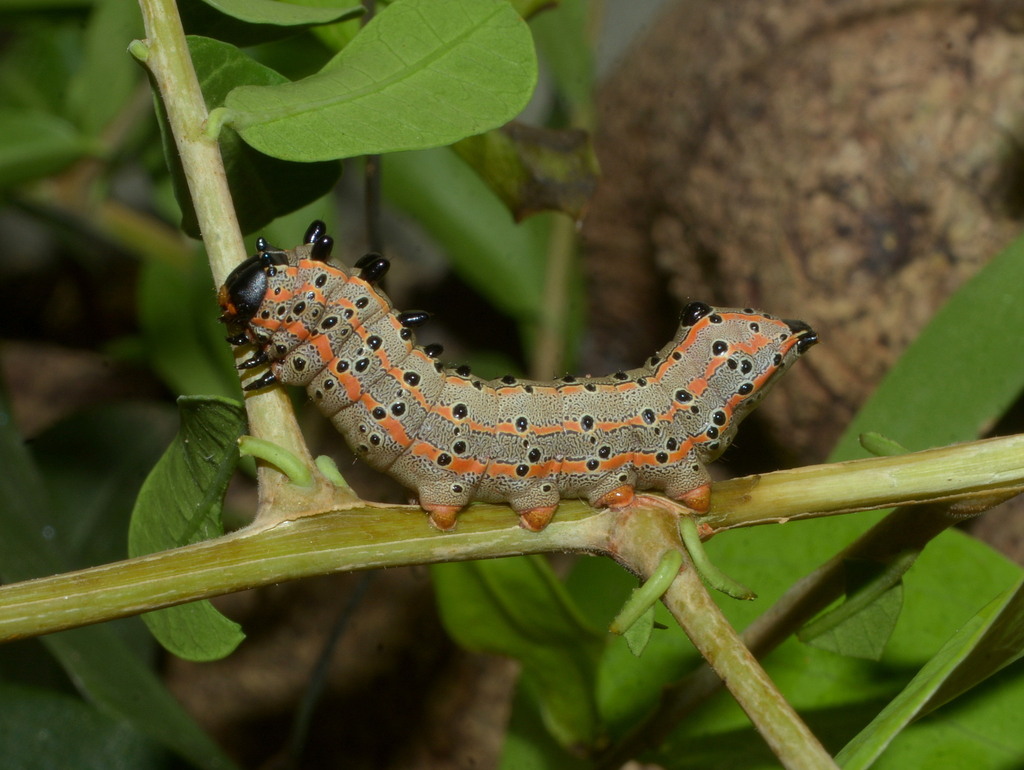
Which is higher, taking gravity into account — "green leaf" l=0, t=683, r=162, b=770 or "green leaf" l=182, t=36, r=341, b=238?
"green leaf" l=182, t=36, r=341, b=238

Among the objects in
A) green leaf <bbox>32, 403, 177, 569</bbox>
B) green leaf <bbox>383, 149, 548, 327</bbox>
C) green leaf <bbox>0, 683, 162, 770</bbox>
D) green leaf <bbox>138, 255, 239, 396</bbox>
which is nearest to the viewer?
green leaf <bbox>0, 683, 162, 770</bbox>

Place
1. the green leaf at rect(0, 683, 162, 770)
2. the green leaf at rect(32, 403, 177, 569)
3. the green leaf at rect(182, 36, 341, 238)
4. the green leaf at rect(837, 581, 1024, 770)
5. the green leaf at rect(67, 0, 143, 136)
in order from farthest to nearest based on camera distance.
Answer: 1. the green leaf at rect(67, 0, 143, 136)
2. the green leaf at rect(32, 403, 177, 569)
3. the green leaf at rect(0, 683, 162, 770)
4. the green leaf at rect(182, 36, 341, 238)
5. the green leaf at rect(837, 581, 1024, 770)

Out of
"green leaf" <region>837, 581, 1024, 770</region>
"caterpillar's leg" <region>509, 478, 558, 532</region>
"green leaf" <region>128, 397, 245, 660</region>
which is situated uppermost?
"green leaf" <region>128, 397, 245, 660</region>

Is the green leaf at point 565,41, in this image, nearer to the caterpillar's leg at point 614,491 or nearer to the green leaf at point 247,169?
the green leaf at point 247,169

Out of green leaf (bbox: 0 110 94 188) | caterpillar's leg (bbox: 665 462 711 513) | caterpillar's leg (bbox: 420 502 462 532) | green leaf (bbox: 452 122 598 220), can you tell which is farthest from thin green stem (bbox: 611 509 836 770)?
green leaf (bbox: 0 110 94 188)

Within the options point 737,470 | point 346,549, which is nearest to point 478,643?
point 346,549

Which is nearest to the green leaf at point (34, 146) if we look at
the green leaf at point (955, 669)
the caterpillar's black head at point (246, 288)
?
the caterpillar's black head at point (246, 288)

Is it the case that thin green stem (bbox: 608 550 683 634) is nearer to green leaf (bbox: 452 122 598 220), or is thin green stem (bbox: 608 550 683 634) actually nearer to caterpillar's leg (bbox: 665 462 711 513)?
caterpillar's leg (bbox: 665 462 711 513)
